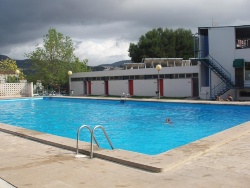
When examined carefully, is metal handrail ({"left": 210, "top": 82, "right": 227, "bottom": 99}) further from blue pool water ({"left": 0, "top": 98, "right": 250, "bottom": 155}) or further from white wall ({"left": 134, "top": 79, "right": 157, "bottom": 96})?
white wall ({"left": 134, "top": 79, "right": 157, "bottom": 96})

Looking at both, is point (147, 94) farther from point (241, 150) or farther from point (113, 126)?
point (241, 150)

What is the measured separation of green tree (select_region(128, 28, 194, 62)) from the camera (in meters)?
51.0

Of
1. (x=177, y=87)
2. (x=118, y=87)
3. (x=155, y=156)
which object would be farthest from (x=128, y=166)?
(x=118, y=87)

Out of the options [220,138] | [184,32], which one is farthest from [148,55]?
[220,138]

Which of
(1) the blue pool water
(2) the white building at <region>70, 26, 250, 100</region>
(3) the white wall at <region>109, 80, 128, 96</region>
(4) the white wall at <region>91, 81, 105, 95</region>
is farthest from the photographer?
(4) the white wall at <region>91, 81, 105, 95</region>

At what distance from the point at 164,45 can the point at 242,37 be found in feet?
83.3

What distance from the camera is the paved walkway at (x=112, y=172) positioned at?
5172 millimetres

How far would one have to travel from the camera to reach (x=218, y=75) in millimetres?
25031

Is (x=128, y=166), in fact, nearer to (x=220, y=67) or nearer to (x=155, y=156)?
(x=155, y=156)

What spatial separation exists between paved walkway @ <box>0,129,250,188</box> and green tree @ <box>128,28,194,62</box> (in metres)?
44.1

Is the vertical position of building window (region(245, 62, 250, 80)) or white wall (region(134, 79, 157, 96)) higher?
building window (region(245, 62, 250, 80))

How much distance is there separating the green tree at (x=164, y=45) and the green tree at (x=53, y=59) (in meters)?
15.0

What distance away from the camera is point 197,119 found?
1672cm

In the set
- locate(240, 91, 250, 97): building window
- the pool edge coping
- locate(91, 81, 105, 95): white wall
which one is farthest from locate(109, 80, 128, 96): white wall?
the pool edge coping
